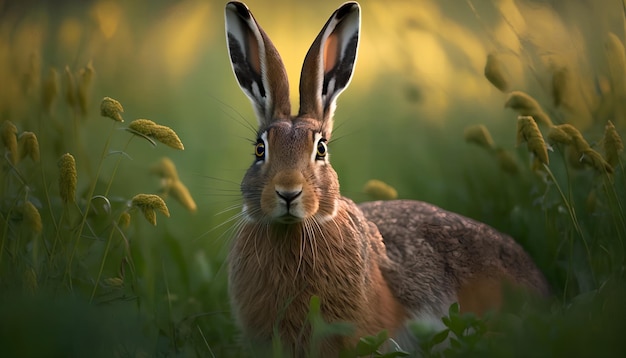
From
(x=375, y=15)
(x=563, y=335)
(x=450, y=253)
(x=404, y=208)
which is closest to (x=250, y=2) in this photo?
(x=375, y=15)

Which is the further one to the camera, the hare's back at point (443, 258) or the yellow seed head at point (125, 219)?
the hare's back at point (443, 258)

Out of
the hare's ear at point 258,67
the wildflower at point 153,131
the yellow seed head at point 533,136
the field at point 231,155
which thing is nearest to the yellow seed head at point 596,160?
the field at point 231,155

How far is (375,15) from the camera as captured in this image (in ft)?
21.1

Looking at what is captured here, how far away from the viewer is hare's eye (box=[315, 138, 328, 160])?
394cm

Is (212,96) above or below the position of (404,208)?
above

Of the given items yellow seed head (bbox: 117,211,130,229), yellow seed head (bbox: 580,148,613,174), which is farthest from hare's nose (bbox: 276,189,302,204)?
yellow seed head (bbox: 580,148,613,174)

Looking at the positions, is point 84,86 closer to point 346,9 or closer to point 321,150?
point 321,150

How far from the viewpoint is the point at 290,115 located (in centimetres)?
420

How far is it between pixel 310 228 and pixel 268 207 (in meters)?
0.31

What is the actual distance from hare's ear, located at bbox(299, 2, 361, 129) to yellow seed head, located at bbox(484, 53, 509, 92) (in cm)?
71

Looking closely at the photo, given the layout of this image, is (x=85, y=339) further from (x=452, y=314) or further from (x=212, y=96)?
(x=212, y=96)

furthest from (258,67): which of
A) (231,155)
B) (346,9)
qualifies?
(231,155)

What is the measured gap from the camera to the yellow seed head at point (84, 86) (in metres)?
4.12

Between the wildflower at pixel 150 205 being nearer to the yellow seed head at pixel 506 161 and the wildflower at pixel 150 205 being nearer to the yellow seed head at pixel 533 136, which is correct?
the yellow seed head at pixel 533 136
